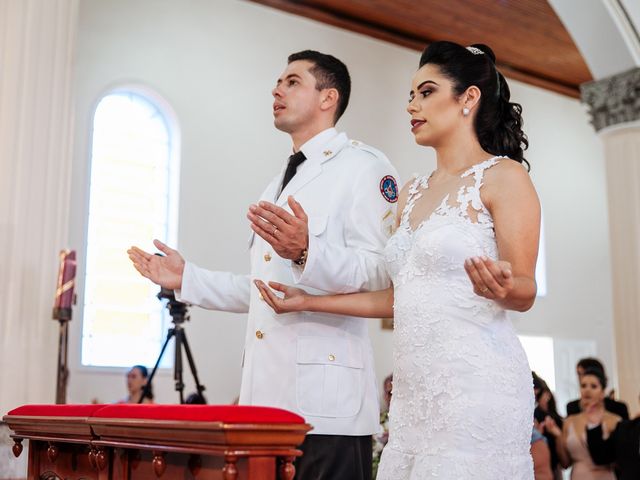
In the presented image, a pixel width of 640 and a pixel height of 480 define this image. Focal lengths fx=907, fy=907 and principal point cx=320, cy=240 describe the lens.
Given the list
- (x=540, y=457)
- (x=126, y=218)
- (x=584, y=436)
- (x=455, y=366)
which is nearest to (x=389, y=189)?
(x=455, y=366)

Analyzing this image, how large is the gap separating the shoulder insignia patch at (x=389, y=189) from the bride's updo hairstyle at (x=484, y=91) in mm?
425

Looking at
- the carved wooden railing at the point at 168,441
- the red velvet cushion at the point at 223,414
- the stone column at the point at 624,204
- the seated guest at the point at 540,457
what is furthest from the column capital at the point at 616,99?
the red velvet cushion at the point at 223,414

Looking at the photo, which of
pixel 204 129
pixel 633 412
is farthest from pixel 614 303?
pixel 204 129

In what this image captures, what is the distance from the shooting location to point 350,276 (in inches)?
98.3

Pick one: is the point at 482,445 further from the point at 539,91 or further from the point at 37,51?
the point at 539,91

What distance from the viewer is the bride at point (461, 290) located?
6.82 feet

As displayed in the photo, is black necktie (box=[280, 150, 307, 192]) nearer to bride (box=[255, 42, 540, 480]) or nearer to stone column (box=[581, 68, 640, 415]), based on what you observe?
bride (box=[255, 42, 540, 480])

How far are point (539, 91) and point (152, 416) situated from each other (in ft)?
41.5

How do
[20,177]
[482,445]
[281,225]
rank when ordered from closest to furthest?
[482,445] → [281,225] → [20,177]

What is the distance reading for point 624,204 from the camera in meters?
8.91

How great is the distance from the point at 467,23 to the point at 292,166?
30.5 feet

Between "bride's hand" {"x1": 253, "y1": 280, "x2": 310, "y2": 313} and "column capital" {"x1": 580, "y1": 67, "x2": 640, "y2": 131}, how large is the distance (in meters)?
7.22

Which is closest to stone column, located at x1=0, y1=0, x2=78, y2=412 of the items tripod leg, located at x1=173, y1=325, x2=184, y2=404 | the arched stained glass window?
tripod leg, located at x1=173, y1=325, x2=184, y2=404

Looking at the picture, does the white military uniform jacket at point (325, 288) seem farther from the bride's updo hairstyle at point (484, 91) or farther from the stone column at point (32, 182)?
the stone column at point (32, 182)
